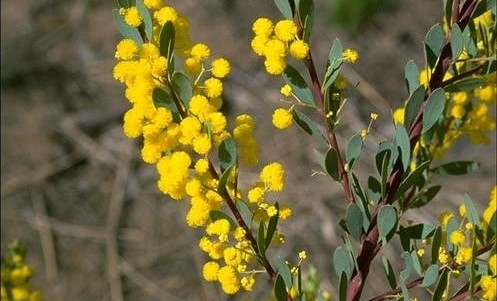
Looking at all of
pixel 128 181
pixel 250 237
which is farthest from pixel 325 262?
pixel 250 237

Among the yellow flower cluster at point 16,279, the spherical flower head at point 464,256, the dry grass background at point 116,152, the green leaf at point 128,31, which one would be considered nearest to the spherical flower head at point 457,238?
the spherical flower head at point 464,256

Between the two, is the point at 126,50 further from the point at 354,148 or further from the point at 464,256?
the point at 464,256

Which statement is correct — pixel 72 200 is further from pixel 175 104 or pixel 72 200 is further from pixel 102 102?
pixel 175 104

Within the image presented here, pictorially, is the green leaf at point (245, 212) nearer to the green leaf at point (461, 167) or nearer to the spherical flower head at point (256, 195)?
the spherical flower head at point (256, 195)

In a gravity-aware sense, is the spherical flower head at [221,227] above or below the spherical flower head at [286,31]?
below

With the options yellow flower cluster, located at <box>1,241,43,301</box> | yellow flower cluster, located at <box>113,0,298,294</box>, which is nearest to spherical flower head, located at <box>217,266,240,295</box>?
yellow flower cluster, located at <box>113,0,298,294</box>

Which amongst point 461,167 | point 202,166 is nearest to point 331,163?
point 202,166
